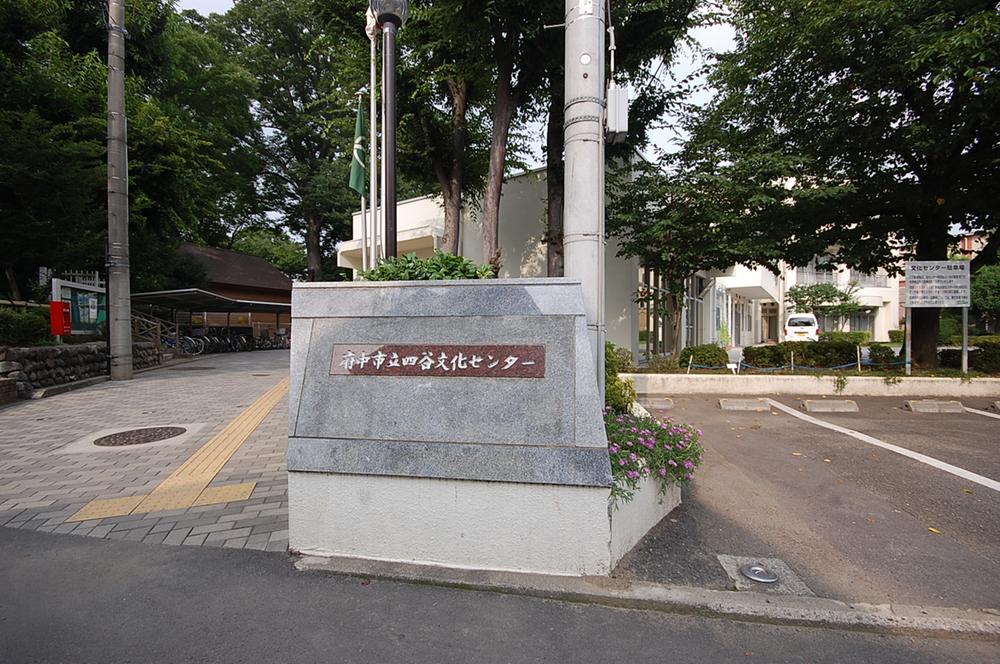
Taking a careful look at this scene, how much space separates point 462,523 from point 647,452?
1482 mm

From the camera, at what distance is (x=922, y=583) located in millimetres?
3324

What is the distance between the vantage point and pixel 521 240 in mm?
16250

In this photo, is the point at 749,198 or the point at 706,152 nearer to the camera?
the point at 749,198

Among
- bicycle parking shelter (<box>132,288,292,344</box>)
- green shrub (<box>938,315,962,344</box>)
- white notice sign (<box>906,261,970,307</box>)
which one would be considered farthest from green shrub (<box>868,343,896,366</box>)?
green shrub (<box>938,315,962,344</box>)

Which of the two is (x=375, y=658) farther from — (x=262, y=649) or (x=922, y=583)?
(x=922, y=583)

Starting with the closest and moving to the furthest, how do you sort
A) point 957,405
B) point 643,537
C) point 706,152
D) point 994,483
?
point 643,537 < point 994,483 < point 957,405 < point 706,152

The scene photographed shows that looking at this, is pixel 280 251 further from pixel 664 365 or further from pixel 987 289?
pixel 987 289

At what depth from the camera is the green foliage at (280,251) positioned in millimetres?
44375

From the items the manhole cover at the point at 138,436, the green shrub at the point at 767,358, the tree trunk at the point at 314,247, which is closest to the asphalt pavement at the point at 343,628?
the manhole cover at the point at 138,436

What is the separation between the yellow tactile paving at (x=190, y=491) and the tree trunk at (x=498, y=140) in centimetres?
666

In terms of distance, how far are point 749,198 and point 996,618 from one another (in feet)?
33.0

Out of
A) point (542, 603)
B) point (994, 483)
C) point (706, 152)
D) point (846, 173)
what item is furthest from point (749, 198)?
point (542, 603)

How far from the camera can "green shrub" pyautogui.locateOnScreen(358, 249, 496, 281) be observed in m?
4.28

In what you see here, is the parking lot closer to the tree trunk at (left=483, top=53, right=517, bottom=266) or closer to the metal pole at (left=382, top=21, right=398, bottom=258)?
the metal pole at (left=382, top=21, right=398, bottom=258)
